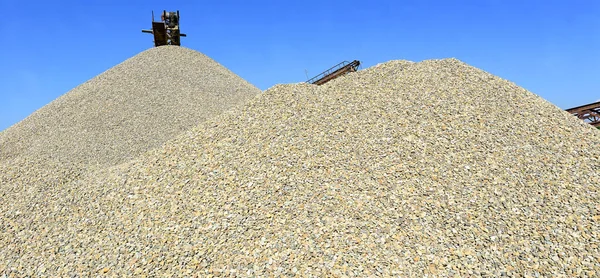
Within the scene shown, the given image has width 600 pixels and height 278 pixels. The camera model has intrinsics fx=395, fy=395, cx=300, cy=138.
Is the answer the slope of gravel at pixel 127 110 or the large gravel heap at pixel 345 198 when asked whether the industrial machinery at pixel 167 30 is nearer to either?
the slope of gravel at pixel 127 110

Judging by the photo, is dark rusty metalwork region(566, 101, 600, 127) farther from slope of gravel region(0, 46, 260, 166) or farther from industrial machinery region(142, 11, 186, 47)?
industrial machinery region(142, 11, 186, 47)

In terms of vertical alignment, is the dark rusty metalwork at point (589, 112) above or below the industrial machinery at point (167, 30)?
below

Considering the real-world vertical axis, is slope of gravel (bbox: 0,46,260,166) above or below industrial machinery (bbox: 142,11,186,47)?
below

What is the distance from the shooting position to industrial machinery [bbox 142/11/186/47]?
24.3 m

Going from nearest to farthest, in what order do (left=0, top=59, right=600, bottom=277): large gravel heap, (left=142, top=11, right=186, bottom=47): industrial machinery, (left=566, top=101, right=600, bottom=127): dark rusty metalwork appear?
(left=0, top=59, right=600, bottom=277): large gravel heap < (left=566, top=101, right=600, bottom=127): dark rusty metalwork < (left=142, top=11, right=186, bottom=47): industrial machinery

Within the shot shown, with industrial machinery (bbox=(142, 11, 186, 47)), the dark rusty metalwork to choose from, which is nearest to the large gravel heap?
the dark rusty metalwork

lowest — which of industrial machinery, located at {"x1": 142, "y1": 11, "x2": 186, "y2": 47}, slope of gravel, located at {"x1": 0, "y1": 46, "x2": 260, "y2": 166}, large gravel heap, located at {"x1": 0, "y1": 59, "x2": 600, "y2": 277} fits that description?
large gravel heap, located at {"x1": 0, "y1": 59, "x2": 600, "y2": 277}

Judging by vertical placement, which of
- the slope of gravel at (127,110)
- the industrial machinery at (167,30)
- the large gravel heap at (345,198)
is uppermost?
the industrial machinery at (167,30)

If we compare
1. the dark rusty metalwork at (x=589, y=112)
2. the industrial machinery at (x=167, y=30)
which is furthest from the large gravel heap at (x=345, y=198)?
the industrial machinery at (x=167, y=30)

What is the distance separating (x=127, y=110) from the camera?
55.1 feet

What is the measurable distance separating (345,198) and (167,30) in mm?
21947

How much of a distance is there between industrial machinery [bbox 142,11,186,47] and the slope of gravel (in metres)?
1.27

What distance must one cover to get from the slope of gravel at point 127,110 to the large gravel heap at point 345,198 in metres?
4.64

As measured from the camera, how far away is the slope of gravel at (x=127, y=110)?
14000mm
